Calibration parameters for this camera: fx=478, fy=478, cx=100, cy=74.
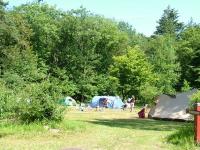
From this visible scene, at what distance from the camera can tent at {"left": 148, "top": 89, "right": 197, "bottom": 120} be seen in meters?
28.0

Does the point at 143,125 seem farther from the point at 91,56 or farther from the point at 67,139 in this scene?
the point at 91,56

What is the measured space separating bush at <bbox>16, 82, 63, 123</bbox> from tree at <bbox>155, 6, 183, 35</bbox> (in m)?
72.7

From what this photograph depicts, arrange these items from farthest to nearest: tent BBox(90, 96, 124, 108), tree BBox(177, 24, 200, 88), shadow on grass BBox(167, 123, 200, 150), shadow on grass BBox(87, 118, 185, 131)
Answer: tree BBox(177, 24, 200, 88) → tent BBox(90, 96, 124, 108) → shadow on grass BBox(87, 118, 185, 131) → shadow on grass BBox(167, 123, 200, 150)

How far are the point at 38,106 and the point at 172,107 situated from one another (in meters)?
12.9

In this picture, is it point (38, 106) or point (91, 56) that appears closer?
point (38, 106)

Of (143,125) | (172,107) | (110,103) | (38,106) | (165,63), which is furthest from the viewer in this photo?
(165,63)

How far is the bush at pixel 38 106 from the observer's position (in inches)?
719

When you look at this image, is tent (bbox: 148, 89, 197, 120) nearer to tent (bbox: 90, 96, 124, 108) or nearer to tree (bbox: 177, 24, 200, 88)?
tent (bbox: 90, 96, 124, 108)

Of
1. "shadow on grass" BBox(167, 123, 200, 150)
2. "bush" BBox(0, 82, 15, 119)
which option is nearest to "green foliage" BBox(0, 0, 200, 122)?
"bush" BBox(0, 82, 15, 119)

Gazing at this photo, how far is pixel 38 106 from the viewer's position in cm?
1819

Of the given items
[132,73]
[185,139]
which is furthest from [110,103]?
[185,139]

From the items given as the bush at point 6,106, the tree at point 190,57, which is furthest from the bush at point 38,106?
the tree at point 190,57

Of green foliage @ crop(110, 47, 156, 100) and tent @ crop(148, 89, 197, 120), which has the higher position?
green foliage @ crop(110, 47, 156, 100)

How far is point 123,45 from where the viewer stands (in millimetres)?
62625
